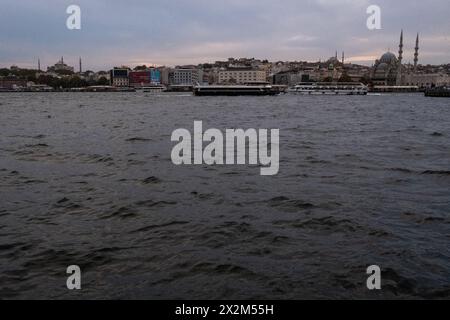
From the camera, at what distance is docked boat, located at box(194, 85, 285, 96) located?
352 ft

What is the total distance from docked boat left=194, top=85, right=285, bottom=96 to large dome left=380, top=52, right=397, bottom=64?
317ft

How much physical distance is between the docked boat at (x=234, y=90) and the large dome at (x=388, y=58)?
317 ft

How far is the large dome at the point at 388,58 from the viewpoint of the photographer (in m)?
188

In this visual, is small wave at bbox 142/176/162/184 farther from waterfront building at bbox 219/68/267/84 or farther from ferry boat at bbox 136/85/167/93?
waterfront building at bbox 219/68/267/84

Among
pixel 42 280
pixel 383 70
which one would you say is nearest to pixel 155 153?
pixel 42 280

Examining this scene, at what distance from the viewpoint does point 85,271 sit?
20.1 ft

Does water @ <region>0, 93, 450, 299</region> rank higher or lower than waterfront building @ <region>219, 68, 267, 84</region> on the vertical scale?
lower

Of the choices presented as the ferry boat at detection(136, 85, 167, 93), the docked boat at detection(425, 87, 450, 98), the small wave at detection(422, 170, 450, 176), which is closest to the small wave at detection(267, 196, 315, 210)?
the small wave at detection(422, 170, 450, 176)

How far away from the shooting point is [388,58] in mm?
189875

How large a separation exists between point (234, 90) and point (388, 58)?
10527 centimetres

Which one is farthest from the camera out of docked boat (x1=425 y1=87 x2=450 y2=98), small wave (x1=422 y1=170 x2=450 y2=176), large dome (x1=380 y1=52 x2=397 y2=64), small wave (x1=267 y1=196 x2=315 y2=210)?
large dome (x1=380 y1=52 x2=397 y2=64)

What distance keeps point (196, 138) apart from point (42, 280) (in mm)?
15365
